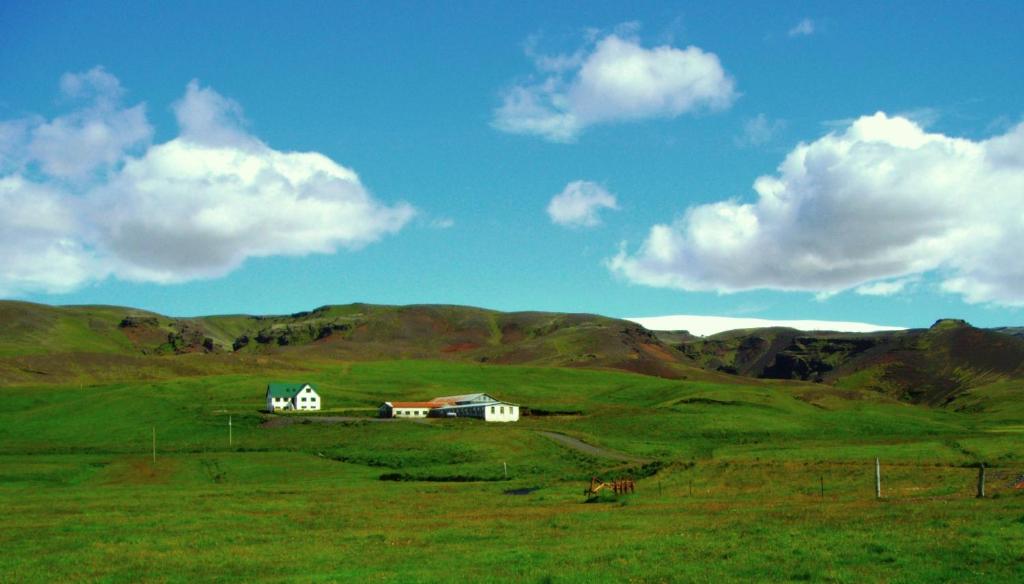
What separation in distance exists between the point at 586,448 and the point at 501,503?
46.6m

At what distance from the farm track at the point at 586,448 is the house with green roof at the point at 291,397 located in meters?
62.9

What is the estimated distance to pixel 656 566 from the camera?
86.7 ft

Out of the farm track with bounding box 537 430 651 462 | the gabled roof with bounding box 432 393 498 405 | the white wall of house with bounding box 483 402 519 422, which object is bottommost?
the farm track with bounding box 537 430 651 462

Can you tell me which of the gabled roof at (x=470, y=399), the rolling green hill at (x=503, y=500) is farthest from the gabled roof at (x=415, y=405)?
the rolling green hill at (x=503, y=500)

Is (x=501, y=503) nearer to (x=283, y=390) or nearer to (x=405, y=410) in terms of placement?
(x=405, y=410)

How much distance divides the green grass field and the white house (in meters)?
13.9

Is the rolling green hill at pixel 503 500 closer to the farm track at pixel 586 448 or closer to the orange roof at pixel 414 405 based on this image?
the farm track at pixel 586 448

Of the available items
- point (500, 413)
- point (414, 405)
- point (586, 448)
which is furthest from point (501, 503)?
point (414, 405)

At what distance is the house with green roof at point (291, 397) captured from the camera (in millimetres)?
157750

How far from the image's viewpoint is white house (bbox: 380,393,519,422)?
145m

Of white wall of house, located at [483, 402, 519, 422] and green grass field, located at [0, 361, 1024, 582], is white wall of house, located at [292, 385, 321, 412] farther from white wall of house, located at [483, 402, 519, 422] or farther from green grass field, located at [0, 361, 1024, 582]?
white wall of house, located at [483, 402, 519, 422]


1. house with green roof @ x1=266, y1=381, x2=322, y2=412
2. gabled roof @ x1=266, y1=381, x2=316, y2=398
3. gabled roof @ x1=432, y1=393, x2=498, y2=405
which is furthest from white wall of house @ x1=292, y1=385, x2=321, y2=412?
gabled roof @ x1=432, y1=393, x2=498, y2=405

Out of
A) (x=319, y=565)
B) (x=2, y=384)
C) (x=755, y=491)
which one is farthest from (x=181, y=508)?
(x=2, y=384)

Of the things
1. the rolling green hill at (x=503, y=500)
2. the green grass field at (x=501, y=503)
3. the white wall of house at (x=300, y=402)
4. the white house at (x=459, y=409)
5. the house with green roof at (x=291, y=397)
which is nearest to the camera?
the green grass field at (x=501, y=503)
